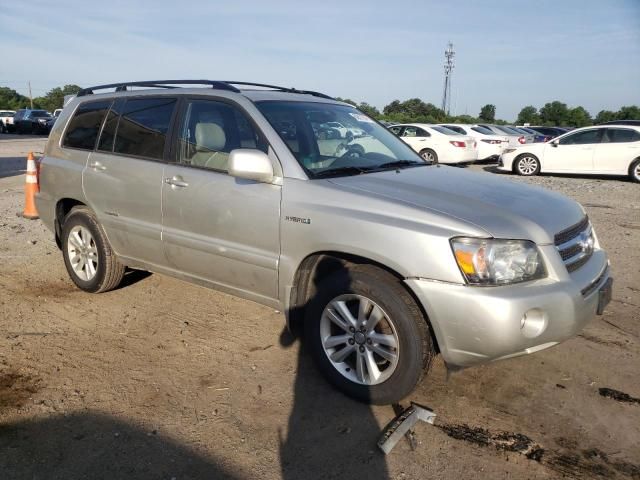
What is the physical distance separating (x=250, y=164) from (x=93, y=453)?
1.80 meters

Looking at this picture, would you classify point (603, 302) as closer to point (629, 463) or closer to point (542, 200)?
point (542, 200)

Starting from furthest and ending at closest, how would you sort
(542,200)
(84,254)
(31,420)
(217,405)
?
(84,254), (542,200), (217,405), (31,420)

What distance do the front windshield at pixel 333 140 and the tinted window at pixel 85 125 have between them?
1815mm

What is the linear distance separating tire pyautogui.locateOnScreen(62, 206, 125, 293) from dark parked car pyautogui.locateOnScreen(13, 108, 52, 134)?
1226 inches

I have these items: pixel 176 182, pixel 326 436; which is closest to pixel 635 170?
pixel 176 182

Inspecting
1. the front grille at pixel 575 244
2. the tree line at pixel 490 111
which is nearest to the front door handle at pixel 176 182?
the front grille at pixel 575 244

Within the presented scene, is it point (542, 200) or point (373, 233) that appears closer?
A: point (373, 233)

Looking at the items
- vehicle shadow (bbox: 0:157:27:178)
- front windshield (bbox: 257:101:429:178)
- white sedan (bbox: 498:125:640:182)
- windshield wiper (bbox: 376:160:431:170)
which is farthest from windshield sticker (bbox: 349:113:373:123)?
white sedan (bbox: 498:125:640:182)

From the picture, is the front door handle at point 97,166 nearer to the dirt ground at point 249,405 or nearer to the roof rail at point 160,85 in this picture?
the roof rail at point 160,85

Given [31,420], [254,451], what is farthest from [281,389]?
[31,420]

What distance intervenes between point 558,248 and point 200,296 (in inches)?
122

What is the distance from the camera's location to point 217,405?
314 centimetres

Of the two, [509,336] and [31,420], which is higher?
[509,336]

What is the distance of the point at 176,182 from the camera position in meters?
3.90
